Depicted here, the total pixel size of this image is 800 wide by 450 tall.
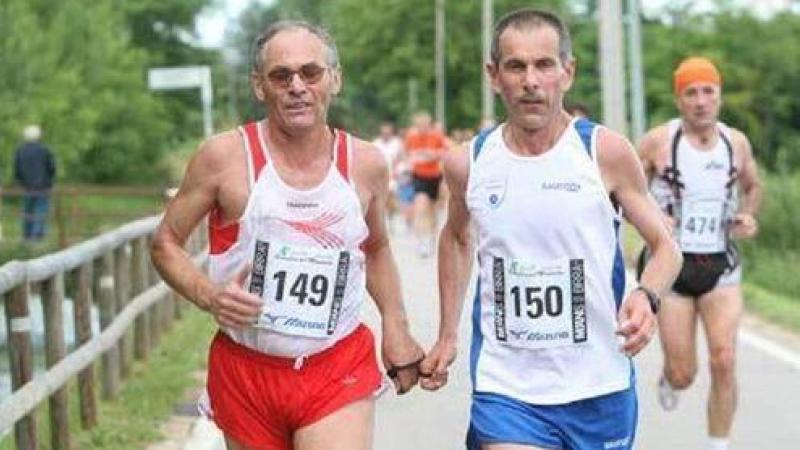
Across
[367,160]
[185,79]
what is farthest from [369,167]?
[185,79]

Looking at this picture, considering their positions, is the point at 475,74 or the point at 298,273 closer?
the point at 298,273

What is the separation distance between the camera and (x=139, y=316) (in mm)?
12859

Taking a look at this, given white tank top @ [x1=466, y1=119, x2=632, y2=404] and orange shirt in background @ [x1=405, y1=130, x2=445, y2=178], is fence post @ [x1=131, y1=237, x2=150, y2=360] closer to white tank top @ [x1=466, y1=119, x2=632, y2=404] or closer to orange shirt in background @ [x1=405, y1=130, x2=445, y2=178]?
white tank top @ [x1=466, y1=119, x2=632, y2=404]

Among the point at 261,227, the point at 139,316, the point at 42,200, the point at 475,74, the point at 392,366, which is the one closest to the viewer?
the point at 261,227

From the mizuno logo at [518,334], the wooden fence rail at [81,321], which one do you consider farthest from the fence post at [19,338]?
the mizuno logo at [518,334]

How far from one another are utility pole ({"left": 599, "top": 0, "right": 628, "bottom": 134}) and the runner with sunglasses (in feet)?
65.3

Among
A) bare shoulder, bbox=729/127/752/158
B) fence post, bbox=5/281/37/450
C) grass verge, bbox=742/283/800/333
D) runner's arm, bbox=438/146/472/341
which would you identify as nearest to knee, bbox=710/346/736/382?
bare shoulder, bbox=729/127/752/158

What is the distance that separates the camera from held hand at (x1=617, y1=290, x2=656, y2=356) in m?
5.33

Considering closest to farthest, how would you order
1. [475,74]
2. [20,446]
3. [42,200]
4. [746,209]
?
[20,446] → [746,209] → [42,200] → [475,74]

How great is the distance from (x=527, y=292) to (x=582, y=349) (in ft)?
0.78

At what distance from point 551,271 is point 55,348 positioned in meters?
4.01

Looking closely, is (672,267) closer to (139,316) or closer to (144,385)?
(144,385)

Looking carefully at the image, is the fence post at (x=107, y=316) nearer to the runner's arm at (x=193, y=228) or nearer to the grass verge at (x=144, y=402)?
the grass verge at (x=144, y=402)

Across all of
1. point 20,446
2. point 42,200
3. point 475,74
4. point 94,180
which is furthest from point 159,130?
point 20,446
